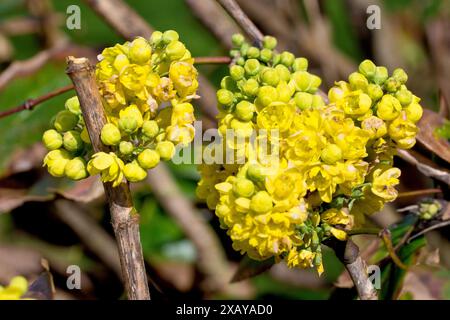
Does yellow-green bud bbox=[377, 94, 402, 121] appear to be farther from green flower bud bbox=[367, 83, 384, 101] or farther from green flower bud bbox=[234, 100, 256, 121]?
green flower bud bbox=[234, 100, 256, 121]

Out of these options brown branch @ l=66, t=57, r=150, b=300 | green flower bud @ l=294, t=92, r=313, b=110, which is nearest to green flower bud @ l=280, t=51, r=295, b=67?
green flower bud @ l=294, t=92, r=313, b=110

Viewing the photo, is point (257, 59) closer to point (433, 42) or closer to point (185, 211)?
point (185, 211)

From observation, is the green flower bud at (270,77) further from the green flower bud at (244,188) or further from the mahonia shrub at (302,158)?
the green flower bud at (244,188)

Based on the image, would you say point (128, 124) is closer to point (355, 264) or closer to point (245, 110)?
point (245, 110)

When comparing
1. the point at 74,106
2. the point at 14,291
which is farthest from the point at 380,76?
the point at 14,291

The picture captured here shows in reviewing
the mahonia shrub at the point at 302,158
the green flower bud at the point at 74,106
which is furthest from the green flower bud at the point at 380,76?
the green flower bud at the point at 74,106
